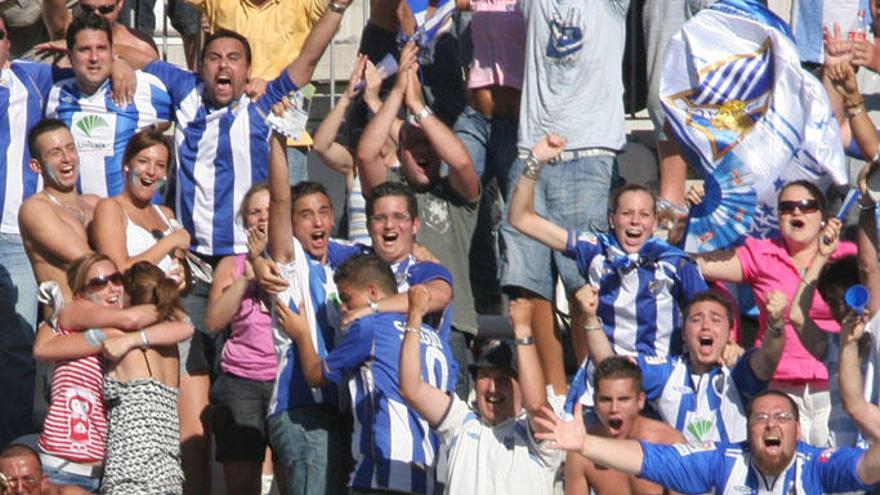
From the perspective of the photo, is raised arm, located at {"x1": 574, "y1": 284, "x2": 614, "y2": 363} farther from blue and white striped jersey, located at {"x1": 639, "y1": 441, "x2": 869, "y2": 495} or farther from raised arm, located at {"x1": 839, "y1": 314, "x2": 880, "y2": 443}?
raised arm, located at {"x1": 839, "y1": 314, "x2": 880, "y2": 443}

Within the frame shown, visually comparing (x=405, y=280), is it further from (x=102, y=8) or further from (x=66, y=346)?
(x=102, y=8)

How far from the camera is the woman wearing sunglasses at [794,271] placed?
36.5 feet

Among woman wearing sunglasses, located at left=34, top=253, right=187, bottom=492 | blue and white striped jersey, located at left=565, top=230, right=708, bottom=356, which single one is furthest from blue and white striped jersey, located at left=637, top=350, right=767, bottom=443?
woman wearing sunglasses, located at left=34, top=253, right=187, bottom=492

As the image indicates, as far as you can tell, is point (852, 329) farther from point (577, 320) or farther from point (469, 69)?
point (469, 69)

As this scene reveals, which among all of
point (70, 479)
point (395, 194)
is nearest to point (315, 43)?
point (395, 194)

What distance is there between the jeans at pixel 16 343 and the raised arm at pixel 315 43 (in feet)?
5.30

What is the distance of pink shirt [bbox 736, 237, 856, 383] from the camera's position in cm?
1113

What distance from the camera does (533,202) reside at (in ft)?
37.5

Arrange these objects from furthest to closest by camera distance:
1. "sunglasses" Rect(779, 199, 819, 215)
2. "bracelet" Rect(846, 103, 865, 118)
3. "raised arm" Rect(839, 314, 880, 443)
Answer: "bracelet" Rect(846, 103, 865, 118) → "sunglasses" Rect(779, 199, 819, 215) → "raised arm" Rect(839, 314, 880, 443)

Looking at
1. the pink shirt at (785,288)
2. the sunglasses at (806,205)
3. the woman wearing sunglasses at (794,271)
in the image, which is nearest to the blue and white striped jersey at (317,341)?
the woman wearing sunglasses at (794,271)

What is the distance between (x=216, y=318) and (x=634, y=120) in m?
3.17

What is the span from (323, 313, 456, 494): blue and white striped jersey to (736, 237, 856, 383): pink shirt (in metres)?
1.52

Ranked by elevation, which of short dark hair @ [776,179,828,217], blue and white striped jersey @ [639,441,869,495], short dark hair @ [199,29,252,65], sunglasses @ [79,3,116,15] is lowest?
blue and white striped jersey @ [639,441,869,495]

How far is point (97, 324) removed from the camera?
11.1 metres
